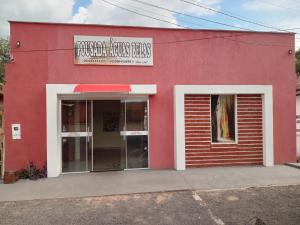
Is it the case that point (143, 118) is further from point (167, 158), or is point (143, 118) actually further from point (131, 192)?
point (131, 192)

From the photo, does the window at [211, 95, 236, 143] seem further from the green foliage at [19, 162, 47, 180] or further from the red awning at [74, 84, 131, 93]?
the green foliage at [19, 162, 47, 180]

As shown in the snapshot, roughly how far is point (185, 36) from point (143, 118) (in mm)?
3277

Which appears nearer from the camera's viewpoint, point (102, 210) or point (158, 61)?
point (102, 210)

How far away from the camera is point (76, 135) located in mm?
10438

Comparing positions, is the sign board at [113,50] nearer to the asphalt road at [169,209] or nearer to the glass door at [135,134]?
the glass door at [135,134]

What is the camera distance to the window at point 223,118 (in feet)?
36.7

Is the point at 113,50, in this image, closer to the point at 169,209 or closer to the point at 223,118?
the point at 223,118

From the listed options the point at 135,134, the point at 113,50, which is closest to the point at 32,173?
the point at 135,134

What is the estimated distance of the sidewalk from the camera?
26.2ft

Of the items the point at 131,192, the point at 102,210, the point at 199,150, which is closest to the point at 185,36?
the point at 199,150

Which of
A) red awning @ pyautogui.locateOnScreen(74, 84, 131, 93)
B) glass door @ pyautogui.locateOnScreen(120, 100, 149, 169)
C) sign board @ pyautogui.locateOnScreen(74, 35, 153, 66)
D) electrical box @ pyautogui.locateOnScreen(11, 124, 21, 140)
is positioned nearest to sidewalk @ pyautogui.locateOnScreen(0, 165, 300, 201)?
glass door @ pyautogui.locateOnScreen(120, 100, 149, 169)

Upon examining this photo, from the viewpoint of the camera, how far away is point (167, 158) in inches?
426

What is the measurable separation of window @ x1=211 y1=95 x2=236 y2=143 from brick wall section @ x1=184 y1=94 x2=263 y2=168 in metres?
0.21

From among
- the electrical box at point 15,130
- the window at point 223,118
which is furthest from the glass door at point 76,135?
the window at point 223,118
